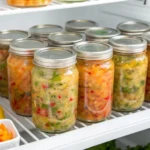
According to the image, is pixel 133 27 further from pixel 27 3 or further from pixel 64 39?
pixel 27 3

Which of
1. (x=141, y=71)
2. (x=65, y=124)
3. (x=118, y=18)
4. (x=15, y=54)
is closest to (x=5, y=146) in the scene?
(x=65, y=124)

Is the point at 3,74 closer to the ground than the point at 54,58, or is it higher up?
closer to the ground

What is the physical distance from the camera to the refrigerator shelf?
1.26m

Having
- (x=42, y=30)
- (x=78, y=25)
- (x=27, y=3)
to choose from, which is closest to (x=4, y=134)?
(x=27, y=3)

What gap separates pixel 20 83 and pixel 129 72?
1.26ft

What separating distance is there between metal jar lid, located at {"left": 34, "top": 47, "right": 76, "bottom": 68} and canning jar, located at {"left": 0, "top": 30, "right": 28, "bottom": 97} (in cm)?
21

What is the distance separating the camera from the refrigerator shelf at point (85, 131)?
126cm

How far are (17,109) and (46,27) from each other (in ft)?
1.31

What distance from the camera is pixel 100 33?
1.55 metres

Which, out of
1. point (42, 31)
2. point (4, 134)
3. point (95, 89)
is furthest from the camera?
point (42, 31)

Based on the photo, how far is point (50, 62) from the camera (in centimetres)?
123

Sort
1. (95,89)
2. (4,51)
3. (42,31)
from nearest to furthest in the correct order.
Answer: (95,89), (4,51), (42,31)

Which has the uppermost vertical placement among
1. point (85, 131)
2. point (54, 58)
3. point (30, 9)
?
point (30, 9)

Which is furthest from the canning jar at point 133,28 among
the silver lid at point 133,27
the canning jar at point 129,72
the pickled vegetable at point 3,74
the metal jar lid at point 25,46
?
the pickled vegetable at point 3,74
